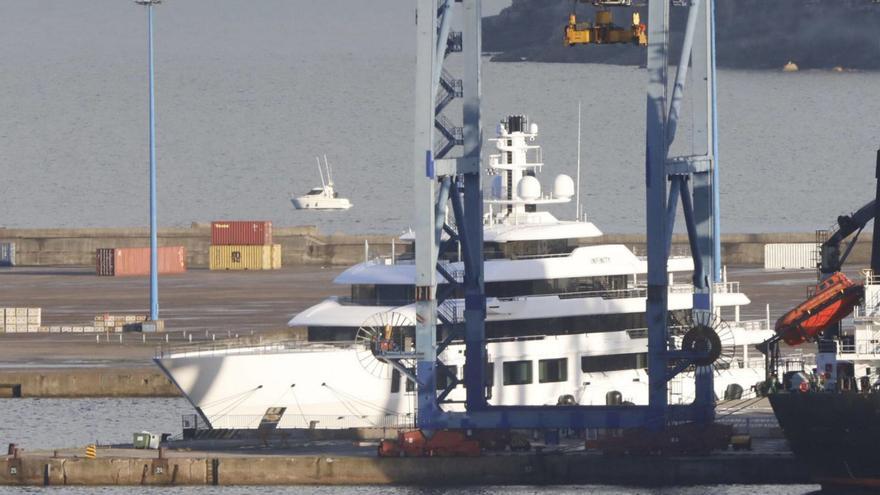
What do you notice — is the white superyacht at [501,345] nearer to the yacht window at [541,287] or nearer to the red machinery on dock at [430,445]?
the yacht window at [541,287]

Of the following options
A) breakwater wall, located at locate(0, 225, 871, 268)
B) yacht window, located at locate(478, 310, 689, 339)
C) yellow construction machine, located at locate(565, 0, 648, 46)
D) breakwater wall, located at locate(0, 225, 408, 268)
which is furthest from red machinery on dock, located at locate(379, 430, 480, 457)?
breakwater wall, located at locate(0, 225, 408, 268)

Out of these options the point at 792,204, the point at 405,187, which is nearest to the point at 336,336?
the point at 792,204

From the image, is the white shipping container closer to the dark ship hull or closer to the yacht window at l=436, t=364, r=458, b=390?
the yacht window at l=436, t=364, r=458, b=390

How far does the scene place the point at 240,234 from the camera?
359ft

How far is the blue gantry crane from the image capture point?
53625 mm

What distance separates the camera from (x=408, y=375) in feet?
179

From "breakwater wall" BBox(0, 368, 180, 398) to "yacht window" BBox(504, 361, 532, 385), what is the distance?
13049 mm

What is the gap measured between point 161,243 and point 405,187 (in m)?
81.5

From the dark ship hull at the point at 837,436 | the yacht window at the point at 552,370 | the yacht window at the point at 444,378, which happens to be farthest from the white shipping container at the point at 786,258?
the dark ship hull at the point at 837,436

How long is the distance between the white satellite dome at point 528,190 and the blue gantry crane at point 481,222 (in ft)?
20.0

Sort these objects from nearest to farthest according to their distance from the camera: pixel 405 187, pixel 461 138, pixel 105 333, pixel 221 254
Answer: pixel 461 138, pixel 105 333, pixel 221 254, pixel 405 187

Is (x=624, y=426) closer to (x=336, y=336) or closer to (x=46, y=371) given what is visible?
(x=336, y=336)

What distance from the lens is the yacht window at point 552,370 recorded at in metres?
59.5

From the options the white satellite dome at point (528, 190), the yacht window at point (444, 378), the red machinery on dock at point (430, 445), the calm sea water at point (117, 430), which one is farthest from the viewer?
the white satellite dome at point (528, 190)
